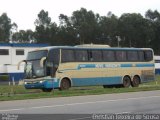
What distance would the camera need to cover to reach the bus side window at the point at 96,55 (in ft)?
125

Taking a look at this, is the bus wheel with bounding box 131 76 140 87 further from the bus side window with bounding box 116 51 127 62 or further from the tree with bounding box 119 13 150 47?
the tree with bounding box 119 13 150 47

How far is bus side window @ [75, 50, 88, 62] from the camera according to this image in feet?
121

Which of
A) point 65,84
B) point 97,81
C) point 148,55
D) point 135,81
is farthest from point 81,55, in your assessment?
point 148,55

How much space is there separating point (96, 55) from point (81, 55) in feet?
5.75

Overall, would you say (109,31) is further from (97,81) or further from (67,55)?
(67,55)

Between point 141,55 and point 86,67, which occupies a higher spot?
point 141,55

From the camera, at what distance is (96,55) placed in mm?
38531

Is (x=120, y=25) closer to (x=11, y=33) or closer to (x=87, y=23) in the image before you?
(x=87, y=23)

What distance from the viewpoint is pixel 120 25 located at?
4985 inches

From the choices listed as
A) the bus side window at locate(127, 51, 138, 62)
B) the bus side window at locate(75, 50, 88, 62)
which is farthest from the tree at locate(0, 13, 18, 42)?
the bus side window at locate(75, 50, 88, 62)

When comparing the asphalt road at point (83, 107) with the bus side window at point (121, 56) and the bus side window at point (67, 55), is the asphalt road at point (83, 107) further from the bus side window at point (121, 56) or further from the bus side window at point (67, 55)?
the bus side window at point (121, 56)

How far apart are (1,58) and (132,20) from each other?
2218 inches

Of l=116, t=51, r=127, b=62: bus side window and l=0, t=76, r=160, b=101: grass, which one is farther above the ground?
l=116, t=51, r=127, b=62: bus side window

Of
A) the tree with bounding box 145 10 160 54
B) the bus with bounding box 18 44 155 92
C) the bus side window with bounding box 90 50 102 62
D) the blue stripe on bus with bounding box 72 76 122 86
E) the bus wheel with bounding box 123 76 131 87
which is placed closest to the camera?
the bus with bounding box 18 44 155 92
